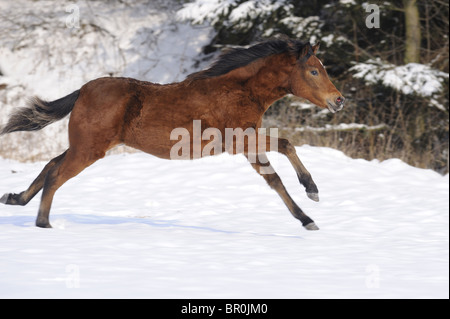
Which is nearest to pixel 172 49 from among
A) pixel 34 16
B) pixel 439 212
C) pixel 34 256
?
pixel 34 16

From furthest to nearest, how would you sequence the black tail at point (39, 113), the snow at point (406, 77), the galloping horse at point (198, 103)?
the snow at point (406, 77) < the black tail at point (39, 113) < the galloping horse at point (198, 103)

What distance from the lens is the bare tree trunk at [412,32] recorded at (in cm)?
1201

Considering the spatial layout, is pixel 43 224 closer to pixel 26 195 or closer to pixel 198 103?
pixel 26 195

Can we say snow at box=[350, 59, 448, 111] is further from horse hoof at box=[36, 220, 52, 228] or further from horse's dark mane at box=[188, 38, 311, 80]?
horse hoof at box=[36, 220, 52, 228]

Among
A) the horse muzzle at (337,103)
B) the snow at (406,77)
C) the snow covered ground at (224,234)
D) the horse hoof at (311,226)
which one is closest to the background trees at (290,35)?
the snow at (406,77)

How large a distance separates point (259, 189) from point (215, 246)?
2.90 metres

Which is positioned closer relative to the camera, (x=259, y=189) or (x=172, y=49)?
(x=259, y=189)

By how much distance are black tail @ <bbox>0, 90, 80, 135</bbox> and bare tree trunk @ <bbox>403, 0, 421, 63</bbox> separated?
26.2ft

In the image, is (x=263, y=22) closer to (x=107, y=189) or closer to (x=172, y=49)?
(x=172, y=49)

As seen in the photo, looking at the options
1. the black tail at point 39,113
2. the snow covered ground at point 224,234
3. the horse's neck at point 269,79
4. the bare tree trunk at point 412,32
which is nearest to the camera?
the snow covered ground at point 224,234

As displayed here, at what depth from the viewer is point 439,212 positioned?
7297 mm

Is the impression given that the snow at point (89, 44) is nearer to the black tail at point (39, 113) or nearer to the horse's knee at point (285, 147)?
the black tail at point (39, 113)

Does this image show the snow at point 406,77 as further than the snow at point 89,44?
No

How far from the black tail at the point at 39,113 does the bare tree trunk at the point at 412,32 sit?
26.2 feet
